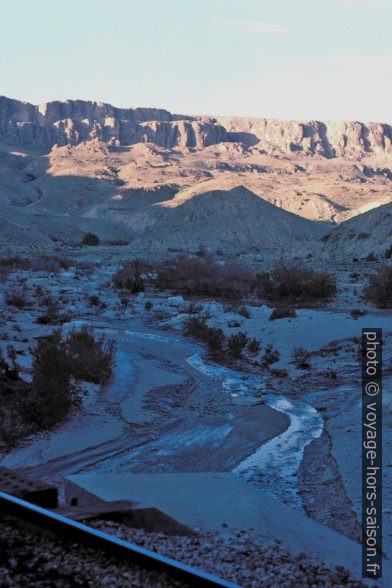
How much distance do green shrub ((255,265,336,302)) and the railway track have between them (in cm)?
2389

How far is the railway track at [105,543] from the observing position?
4039 mm

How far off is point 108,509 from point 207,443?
4.22 metres

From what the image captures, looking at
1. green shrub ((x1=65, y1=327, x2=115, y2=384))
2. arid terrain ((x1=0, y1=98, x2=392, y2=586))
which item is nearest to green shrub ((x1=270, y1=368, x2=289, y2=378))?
arid terrain ((x1=0, y1=98, x2=392, y2=586))

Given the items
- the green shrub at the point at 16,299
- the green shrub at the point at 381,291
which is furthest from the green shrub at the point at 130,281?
the green shrub at the point at 381,291

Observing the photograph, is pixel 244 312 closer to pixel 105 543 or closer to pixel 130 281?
pixel 130 281

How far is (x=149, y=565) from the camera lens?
4262 millimetres

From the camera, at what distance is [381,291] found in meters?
25.5

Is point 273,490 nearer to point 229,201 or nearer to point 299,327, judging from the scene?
point 299,327

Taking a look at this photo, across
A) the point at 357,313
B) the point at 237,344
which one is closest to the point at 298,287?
the point at 357,313

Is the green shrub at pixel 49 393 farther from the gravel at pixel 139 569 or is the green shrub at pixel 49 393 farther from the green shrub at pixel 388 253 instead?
Answer: the green shrub at pixel 388 253

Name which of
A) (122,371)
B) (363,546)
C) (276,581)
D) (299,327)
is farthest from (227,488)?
(299,327)

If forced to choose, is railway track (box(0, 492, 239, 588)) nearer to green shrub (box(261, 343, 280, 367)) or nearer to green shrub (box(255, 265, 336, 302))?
green shrub (box(261, 343, 280, 367))

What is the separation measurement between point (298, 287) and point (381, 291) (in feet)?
14.8

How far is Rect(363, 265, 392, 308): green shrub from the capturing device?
2510cm
